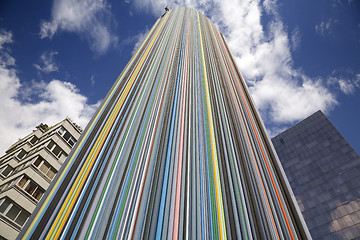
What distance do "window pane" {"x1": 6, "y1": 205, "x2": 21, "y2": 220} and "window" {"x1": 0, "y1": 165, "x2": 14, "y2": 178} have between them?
347cm

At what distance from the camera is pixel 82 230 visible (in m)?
1.00

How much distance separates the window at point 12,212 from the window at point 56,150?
9.51 feet

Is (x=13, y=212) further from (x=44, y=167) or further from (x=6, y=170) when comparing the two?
(x=6, y=170)

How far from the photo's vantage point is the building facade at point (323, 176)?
16875 millimetres

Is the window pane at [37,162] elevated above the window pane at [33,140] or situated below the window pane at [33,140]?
below

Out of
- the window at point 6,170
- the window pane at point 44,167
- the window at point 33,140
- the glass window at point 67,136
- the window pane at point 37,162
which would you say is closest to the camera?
the window pane at point 37,162

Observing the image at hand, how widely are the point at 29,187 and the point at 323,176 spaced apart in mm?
24243

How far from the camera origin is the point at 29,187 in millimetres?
8148

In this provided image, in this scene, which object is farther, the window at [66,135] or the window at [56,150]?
the window at [66,135]

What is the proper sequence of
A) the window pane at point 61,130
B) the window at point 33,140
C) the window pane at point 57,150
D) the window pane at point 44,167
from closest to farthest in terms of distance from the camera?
the window pane at point 44,167
the window pane at point 57,150
the window pane at point 61,130
the window at point 33,140

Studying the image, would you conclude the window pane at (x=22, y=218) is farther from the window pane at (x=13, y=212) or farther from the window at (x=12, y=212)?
the window pane at (x=13, y=212)

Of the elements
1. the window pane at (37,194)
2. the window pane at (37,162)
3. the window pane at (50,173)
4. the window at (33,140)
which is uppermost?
the window at (33,140)

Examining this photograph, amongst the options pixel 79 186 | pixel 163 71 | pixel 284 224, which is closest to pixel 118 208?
pixel 79 186

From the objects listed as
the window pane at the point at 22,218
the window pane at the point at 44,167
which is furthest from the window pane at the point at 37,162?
the window pane at the point at 22,218
